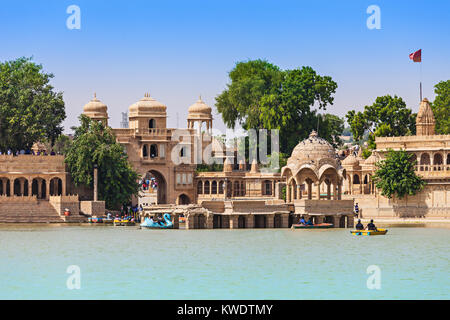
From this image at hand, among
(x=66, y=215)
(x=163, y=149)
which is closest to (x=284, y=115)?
(x=163, y=149)

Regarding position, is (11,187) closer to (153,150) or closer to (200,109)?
(153,150)

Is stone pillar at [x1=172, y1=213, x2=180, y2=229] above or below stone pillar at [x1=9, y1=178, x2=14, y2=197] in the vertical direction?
below

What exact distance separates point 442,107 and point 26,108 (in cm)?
3959

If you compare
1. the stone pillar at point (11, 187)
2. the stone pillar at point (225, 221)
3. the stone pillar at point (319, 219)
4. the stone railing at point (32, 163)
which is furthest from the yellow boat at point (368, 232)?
the stone pillar at point (11, 187)

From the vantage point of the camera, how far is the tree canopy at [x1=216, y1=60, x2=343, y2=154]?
3883 inches

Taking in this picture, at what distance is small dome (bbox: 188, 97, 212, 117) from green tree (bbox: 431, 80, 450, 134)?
21394 mm

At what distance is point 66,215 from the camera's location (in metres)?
80.6

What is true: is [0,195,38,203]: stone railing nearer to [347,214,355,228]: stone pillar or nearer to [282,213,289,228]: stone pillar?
[282,213,289,228]: stone pillar

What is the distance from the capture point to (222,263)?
52594 mm

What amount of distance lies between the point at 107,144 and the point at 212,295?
43.5m

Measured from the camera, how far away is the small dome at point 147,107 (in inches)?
3711

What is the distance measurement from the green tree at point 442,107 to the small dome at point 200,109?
70.2 feet

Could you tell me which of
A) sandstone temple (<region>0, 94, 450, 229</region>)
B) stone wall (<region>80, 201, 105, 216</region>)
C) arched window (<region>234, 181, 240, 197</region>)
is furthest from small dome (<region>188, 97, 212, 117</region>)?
stone wall (<region>80, 201, 105, 216</region>)

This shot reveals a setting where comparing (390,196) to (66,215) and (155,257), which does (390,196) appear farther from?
(155,257)
